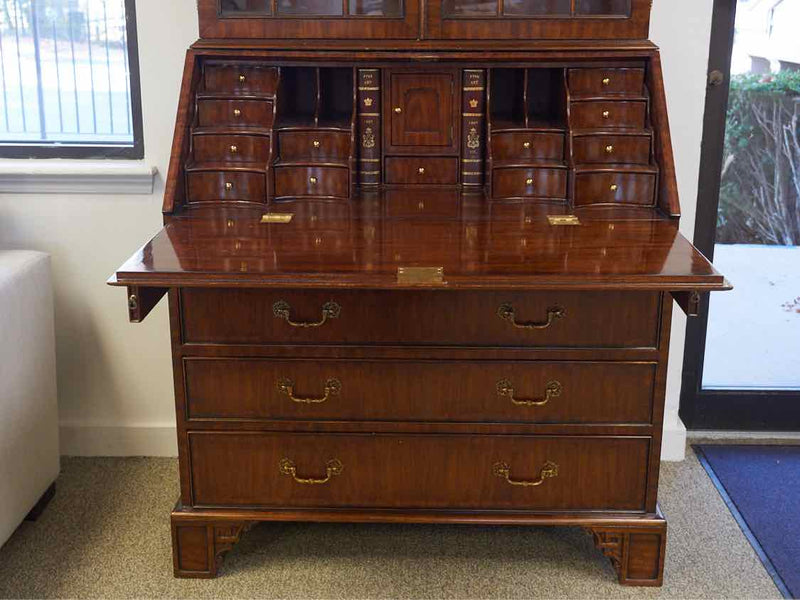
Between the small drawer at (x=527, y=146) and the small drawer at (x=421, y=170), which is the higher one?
the small drawer at (x=527, y=146)

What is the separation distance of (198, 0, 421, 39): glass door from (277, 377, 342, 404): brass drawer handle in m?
0.84

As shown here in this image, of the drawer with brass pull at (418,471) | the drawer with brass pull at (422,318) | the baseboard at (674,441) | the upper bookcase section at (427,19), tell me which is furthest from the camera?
the baseboard at (674,441)

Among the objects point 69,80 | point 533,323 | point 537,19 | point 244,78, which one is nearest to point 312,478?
point 533,323

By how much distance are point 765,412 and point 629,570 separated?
3.31 ft

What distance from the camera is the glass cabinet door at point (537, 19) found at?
233cm

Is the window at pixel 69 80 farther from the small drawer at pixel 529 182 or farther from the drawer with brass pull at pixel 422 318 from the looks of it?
the small drawer at pixel 529 182

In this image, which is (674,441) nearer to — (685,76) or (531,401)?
(531,401)

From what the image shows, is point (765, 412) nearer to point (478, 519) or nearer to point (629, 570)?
point (629, 570)

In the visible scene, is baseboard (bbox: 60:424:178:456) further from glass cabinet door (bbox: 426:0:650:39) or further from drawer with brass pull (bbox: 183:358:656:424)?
glass cabinet door (bbox: 426:0:650:39)

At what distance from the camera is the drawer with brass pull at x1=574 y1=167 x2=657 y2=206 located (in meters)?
2.34

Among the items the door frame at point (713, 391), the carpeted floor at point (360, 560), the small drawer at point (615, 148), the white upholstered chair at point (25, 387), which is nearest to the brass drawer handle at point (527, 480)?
the carpeted floor at point (360, 560)

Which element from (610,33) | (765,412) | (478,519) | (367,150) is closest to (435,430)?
(478,519)

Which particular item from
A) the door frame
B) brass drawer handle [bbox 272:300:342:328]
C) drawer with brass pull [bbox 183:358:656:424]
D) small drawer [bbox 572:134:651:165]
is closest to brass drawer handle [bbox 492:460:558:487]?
drawer with brass pull [bbox 183:358:656:424]

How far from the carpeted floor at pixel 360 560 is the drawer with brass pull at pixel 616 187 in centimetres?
88
